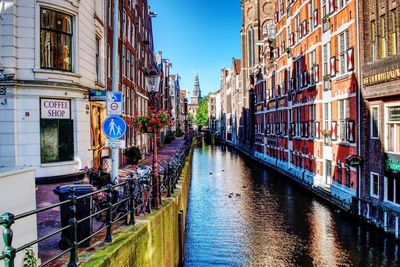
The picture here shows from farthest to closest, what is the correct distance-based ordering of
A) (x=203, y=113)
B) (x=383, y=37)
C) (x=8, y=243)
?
(x=203, y=113), (x=383, y=37), (x=8, y=243)

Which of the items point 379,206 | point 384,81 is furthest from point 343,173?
point 384,81

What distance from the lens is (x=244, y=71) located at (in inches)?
2660

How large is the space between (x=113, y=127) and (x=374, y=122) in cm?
1250

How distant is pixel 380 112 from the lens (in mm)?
16141

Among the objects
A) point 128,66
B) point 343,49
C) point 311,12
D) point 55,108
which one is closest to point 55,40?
point 55,108

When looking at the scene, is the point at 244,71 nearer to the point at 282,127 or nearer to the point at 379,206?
the point at 282,127

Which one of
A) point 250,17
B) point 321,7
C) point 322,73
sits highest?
point 250,17

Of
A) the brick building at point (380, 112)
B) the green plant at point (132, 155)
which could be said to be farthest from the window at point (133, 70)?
the brick building at point (380, 112)

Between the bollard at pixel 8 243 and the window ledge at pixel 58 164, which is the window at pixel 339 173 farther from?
the bollard at pixel 8 243

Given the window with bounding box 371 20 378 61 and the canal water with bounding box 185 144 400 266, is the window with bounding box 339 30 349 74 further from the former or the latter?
the canal water with bounding box 185 144 400 266

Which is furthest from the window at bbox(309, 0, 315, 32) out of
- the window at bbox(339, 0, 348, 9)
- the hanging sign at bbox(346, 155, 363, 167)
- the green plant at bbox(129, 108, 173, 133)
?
A: the green plant at bbox(129, 108, 173, 133)

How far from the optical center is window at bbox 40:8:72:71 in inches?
553

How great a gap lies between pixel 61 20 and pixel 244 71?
54.9 meters

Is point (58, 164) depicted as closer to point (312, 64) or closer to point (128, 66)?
point (128, 66)
